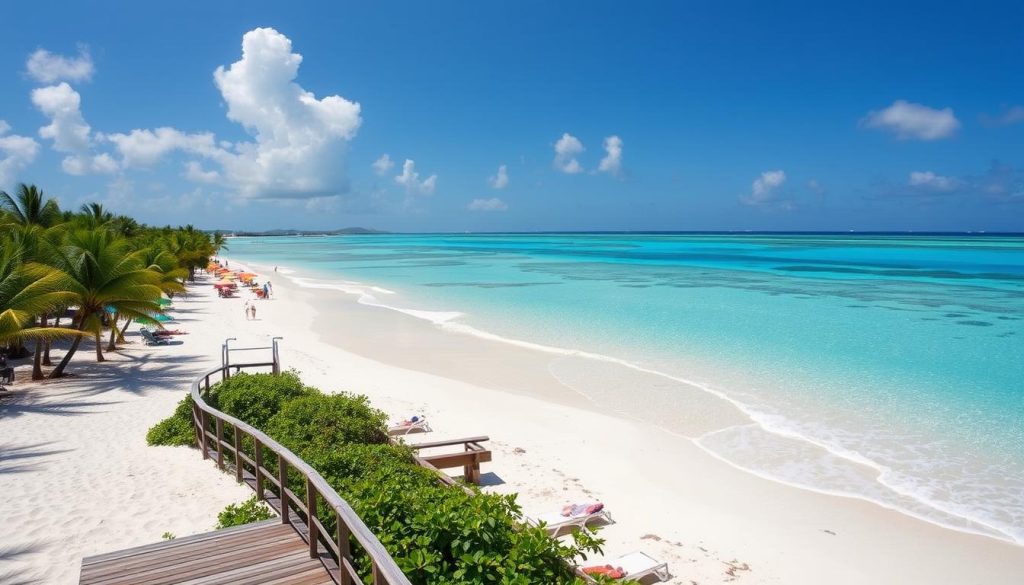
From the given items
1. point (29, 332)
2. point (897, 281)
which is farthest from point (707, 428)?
point (897, 281)

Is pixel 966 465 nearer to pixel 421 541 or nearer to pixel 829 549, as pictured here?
pixel 829 549

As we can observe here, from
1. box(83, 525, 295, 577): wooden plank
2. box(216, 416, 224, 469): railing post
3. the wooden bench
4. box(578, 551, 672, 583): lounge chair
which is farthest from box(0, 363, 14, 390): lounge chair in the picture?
box(578, 551, 672, 583): lounge chair

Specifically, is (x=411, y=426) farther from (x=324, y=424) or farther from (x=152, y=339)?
(x=152, y=339)

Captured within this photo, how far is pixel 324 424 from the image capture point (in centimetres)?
802

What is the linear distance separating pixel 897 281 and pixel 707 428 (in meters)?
42.2

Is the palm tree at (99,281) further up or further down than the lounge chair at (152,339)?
further up

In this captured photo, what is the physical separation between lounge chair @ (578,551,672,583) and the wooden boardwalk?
9.68 feet

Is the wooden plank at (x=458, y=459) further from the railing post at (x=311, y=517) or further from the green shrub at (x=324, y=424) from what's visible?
the railing post at (x=311, y=517)

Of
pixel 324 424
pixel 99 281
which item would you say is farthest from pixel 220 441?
pixel 99 281

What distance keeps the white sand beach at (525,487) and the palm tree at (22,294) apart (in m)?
1.52

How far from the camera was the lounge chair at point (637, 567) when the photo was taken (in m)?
6.12

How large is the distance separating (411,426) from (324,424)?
9.85ft

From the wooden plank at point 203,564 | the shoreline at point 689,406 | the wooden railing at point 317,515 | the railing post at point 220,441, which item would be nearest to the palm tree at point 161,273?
the shoreline at point 689,406

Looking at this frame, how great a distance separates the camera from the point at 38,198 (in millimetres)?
31281
